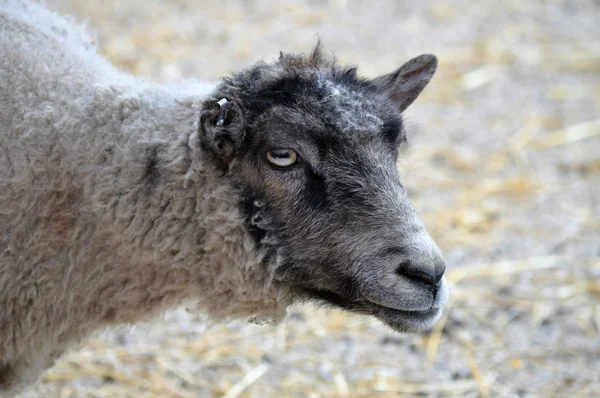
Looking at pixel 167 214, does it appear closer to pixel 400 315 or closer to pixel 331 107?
pixel 331 107

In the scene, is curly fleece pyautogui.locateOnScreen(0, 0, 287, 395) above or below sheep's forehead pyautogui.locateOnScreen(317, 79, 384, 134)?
below

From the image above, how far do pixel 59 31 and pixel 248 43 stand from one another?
6.81m

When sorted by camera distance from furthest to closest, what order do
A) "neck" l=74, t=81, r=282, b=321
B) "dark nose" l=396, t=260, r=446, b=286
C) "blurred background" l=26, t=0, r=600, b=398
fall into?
"blurred background" l=26, t=0, r=600, b=398 → "neck" l=74, t=81, r=282, b=321 → "dark nose" l=396, t=260, r=446, b=286

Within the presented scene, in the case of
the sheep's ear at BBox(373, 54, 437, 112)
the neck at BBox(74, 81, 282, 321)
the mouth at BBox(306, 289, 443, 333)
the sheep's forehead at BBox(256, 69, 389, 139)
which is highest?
the sheep's ear at BBox(373, 54, 437, 112)

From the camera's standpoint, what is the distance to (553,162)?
8.70 meters

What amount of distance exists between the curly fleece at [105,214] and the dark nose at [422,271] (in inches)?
24.7

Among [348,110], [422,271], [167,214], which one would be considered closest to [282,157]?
[348,110]

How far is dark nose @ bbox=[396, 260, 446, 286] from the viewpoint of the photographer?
10.7 feet

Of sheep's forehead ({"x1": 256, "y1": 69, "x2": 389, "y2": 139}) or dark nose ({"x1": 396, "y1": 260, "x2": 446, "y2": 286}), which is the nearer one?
dark nose ({"x1": 396, "y1": 260, "x2": 446, "y2": 286})

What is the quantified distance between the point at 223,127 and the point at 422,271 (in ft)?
3.44

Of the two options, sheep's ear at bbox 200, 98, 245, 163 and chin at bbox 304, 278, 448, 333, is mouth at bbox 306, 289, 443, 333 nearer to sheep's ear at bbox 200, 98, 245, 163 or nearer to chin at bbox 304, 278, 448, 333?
chin at bbox 304, 278, 448, 333

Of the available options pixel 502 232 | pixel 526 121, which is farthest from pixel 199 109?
pixel 526 121

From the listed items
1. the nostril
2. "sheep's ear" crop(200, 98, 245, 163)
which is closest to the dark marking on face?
"sheep's ear" crop(200, 98, 245, 163)

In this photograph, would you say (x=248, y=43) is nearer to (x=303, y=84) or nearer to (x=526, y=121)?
(x=526, y=121)
